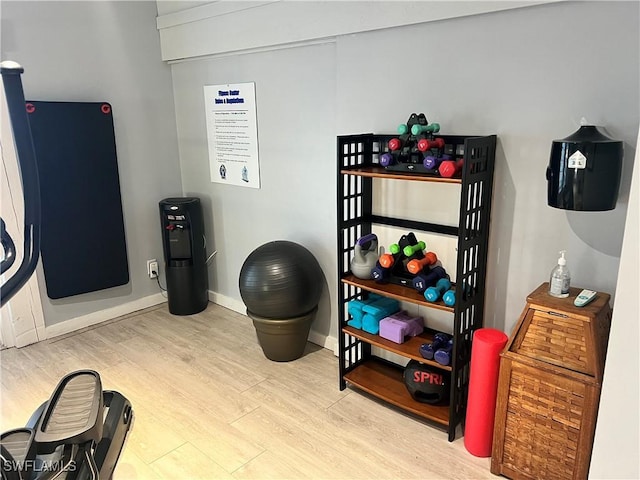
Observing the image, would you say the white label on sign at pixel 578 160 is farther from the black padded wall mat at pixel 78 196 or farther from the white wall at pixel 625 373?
the black padded wall mat at pixel 78 196

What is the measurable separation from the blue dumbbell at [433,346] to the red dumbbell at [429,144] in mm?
963

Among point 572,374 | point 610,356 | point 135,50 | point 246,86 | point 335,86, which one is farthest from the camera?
point 135,50

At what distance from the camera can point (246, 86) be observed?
3.42 m

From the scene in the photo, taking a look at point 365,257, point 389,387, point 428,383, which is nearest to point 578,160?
point 365,257

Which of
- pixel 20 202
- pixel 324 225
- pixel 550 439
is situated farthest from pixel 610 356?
pixel 20 202

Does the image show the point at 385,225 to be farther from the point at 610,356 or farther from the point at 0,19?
the point at 0,19

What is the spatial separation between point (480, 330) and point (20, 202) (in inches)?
122

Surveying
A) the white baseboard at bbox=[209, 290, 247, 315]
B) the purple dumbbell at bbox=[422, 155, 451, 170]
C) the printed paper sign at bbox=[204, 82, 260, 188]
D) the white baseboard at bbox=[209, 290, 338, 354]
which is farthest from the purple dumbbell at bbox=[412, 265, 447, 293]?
the white baseboard at bbox=[209, 290, 247, 315]

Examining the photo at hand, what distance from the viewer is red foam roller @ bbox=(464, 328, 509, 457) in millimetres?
2146

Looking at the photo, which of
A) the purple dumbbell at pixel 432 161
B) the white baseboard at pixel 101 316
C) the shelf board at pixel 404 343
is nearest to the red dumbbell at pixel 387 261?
the shelf board at pixel 404 343

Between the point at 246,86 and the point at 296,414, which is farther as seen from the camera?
the point at 246,86

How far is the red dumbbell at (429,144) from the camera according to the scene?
86.2 inches

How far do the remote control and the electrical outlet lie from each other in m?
3.30

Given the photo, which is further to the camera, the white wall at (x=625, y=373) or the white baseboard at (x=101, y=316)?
the white baseboard at (x=101, y=316)
